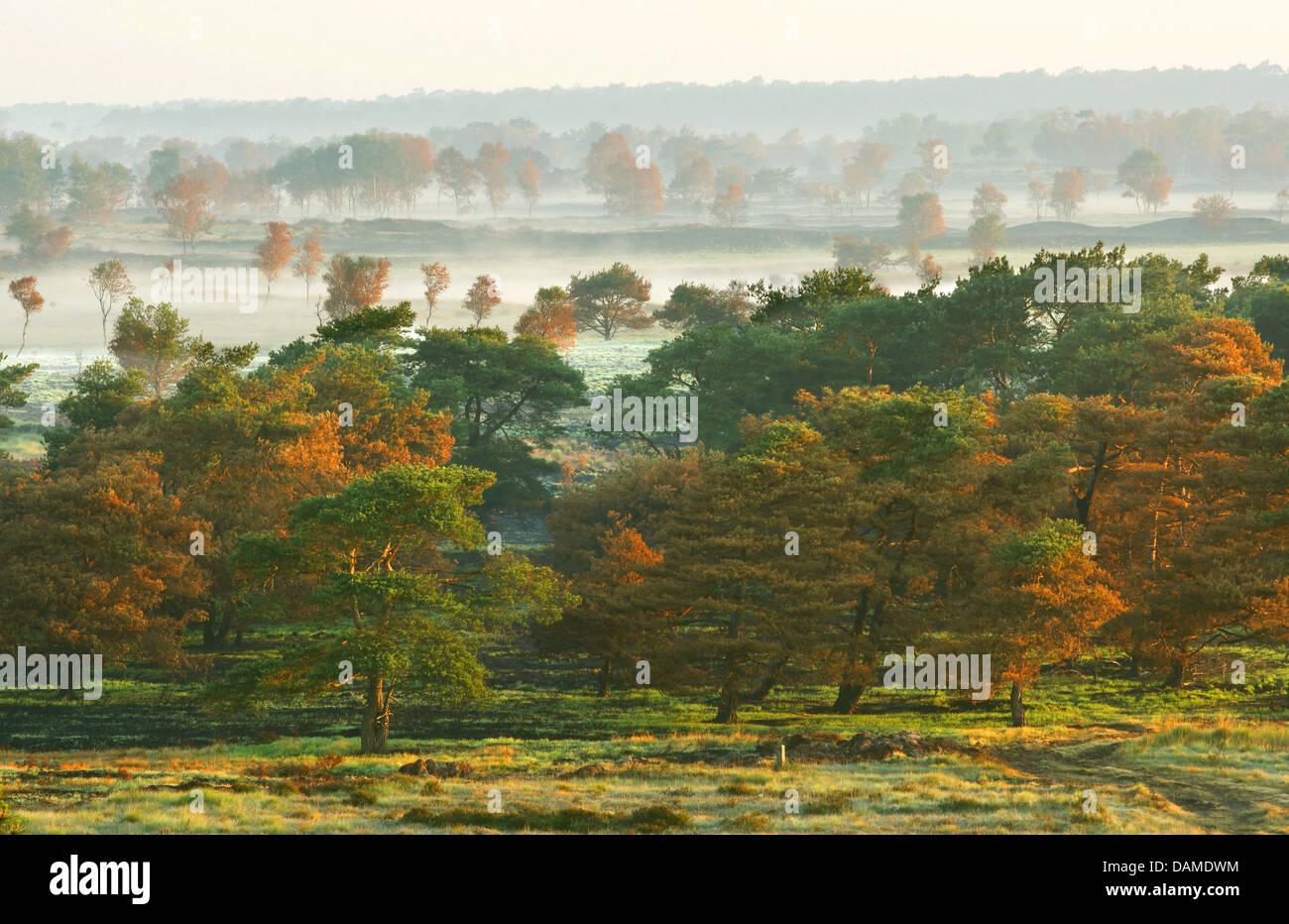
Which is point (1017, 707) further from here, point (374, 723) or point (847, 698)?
point (374, 723)

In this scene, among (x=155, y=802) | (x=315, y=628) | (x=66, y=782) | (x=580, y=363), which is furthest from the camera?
(x=580, y=363)

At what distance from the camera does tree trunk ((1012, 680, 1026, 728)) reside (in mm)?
55781

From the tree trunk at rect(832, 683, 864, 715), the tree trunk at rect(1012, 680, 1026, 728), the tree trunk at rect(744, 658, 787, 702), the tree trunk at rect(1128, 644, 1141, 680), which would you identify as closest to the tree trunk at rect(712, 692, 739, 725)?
the tree trunk at rect(744, 658, 787, 702)

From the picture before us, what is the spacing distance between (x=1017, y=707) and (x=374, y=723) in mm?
25828

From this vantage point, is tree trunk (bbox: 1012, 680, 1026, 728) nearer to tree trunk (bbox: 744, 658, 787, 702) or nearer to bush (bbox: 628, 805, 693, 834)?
tree trunk (bbox: 744, 658, 787, 702)

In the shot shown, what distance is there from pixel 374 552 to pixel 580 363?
355 feet

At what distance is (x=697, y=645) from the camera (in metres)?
55.2

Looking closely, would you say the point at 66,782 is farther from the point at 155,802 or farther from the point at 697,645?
the point at 697,645

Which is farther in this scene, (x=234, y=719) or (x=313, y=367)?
(x=313, y=367)

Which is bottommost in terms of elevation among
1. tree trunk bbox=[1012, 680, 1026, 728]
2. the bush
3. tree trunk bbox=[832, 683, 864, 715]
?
tree trunk bbox=[832, 683, 864, 715]

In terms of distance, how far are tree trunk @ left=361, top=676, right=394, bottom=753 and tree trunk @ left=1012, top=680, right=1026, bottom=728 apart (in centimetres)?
2508

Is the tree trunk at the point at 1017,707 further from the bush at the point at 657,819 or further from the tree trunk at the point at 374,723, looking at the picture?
the tree trunk at the point at 374,723

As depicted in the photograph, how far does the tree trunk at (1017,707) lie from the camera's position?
183ft
